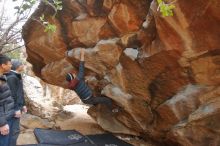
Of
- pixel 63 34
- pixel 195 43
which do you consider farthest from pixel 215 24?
pixel 63 34

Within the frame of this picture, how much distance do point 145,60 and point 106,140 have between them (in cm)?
305

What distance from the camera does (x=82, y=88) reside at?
9203 millimetres

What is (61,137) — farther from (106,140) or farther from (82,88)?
(82,88)

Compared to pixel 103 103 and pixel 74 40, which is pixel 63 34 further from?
pixel 103 103

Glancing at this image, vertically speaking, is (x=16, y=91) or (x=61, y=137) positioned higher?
(x=16, y=91)

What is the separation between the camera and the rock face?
6.75 meters

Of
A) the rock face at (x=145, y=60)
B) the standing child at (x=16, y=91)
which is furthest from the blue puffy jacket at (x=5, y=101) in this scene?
the rock face at (x=145, y=60)

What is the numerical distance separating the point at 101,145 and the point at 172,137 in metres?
2.09

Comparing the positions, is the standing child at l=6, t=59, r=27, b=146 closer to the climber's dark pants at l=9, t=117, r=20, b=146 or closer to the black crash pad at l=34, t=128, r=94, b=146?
the climber's dark pants at l=9, t=117, r=20, b=146

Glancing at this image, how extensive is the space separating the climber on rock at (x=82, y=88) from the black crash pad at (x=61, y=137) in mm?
1148

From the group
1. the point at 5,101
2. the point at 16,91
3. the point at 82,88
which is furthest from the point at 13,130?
the point at 82,88

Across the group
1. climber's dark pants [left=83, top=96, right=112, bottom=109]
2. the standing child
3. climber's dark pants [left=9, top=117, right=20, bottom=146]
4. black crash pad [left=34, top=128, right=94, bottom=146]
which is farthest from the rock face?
climber's dark pants [left=9, top=117, right=20, bottom=146]

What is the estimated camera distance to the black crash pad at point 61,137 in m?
9.02

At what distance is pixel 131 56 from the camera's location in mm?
8242
